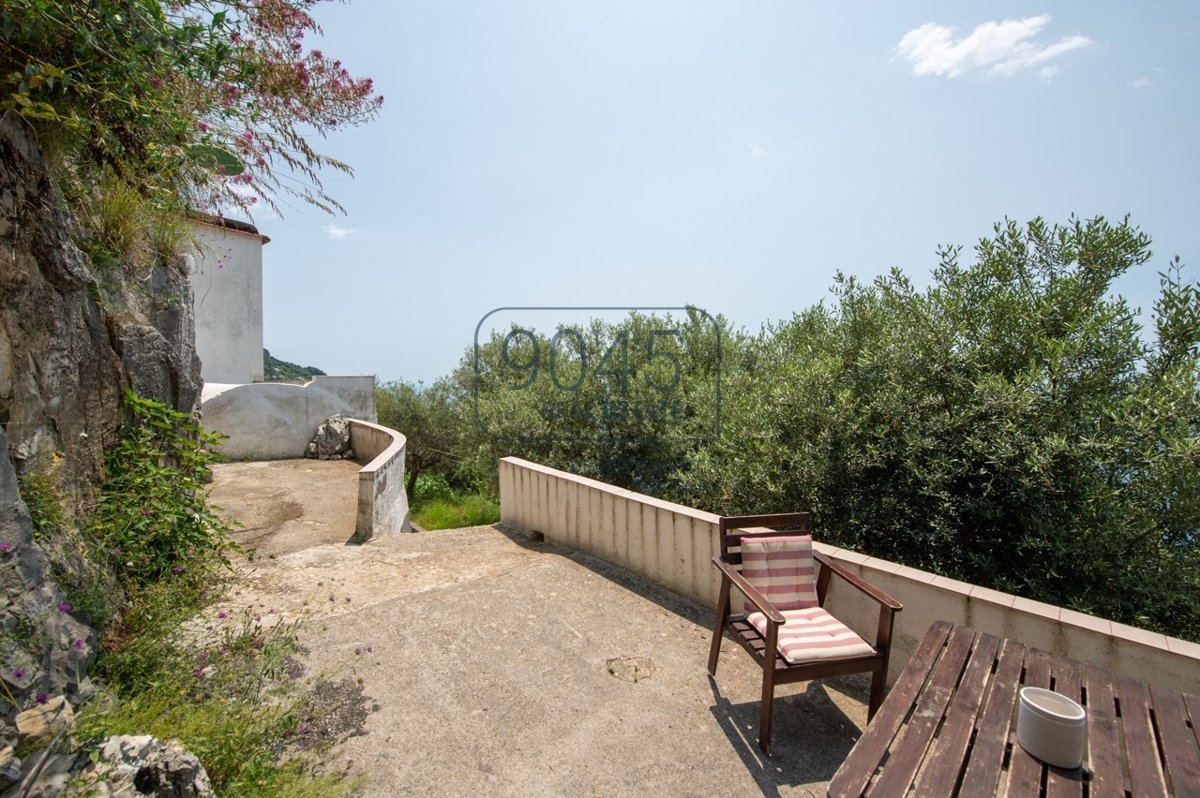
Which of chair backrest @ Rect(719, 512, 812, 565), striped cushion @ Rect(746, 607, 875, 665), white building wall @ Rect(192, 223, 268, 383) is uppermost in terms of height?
white building wall @ Rect(192, 223, 268, 383)

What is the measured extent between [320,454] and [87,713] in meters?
9.97

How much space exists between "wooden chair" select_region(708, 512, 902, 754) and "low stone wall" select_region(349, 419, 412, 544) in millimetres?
4362

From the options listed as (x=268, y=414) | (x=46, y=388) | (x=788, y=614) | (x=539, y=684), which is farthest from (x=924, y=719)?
(x=268, y=414)

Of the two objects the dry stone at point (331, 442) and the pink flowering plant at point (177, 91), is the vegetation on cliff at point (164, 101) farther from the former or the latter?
the dry stone at point (331, 442)

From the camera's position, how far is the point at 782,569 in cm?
322

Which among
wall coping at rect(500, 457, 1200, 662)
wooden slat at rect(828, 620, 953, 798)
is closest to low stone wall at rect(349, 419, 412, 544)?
wall coping at rect(500, 457, 1200, 662)

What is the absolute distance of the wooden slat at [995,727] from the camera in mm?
1597

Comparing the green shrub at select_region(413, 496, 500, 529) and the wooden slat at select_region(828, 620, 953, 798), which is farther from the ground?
the wooden slat at select_region(828, 620, 953, 798)

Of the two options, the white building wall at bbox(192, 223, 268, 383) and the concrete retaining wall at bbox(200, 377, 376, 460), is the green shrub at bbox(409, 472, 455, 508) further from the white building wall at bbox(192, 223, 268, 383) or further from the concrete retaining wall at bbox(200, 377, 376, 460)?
the white building wall at bbox(192, 223, 268, 383)

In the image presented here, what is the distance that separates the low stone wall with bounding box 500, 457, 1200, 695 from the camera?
2447 mm

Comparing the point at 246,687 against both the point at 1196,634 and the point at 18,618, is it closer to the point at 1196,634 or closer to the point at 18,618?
the point at 18,618

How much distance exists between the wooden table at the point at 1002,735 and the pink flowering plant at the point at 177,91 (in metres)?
4.18

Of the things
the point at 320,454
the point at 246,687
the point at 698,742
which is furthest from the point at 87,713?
the point at 320,454

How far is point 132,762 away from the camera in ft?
6.28
